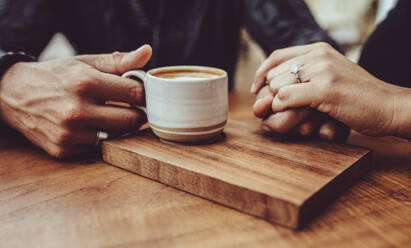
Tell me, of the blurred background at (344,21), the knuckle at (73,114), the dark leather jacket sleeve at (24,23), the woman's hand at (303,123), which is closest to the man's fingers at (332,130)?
the woman's hand at (303,123)

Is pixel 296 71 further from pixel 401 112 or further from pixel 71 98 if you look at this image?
pixel 71 98

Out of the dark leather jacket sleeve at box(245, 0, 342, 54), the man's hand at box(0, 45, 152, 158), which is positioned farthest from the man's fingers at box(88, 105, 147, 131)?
the dark leather jacket sleeve at box(245, 0, 342, 54)

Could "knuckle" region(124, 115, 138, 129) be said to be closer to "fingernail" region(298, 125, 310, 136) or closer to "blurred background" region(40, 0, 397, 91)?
"fingernail" region(298, 125, 310, 136)

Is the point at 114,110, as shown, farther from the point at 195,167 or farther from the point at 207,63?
the point at 207,63

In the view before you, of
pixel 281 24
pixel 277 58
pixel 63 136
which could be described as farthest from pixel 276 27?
pixel 63 136

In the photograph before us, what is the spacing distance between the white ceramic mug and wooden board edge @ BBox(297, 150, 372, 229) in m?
0.27

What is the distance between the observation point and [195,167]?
0.59 meters

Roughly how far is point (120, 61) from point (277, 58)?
1.30 feet

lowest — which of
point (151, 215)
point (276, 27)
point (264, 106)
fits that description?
point (151, 215)

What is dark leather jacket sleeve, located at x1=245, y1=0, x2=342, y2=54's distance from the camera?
3.87 ft

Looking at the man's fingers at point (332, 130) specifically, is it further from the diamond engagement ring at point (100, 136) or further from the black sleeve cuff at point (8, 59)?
the black sleeve cuff at point (8, 59)

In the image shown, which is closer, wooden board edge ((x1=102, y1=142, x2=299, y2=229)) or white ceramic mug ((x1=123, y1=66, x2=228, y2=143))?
wooden board edge ((x1=102, y1=142, x2=299, y2=229))

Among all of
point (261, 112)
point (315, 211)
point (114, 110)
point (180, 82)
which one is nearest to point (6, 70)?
point (114, 110)

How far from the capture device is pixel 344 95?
0.66m
